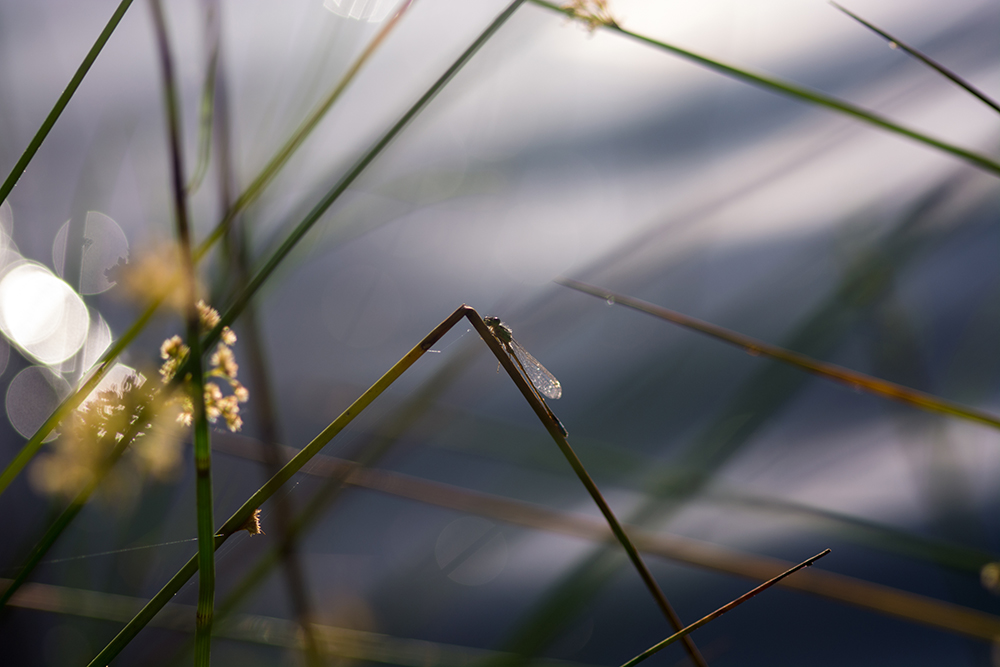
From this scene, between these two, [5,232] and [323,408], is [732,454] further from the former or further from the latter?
[5,232]

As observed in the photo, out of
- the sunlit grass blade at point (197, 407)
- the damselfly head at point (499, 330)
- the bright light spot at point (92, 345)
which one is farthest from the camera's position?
the bright light spot at point (92, 345)

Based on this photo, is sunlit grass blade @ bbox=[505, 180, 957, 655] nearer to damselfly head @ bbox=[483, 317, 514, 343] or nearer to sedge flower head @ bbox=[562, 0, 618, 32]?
damselfly head @ bbox=[483, 317, 514, 343]

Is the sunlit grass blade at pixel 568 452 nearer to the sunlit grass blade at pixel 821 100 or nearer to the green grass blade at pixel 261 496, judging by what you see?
the green grass blade at pixel 261 496

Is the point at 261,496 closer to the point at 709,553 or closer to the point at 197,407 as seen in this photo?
the point at 197,407

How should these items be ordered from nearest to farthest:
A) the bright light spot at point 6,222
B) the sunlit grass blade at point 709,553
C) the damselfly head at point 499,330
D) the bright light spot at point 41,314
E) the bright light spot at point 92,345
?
the damselfly head at point 499,330
the sunlit grass blade at point 709,553
the bright light spot at point 92,345
the bright light spot at point 41,314
the bright light spot at point 6,222

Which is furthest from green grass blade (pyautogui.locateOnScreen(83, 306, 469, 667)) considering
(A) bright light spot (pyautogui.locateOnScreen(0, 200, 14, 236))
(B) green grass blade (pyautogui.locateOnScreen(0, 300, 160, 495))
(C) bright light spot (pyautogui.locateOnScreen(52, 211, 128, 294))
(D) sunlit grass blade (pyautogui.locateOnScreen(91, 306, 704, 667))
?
(A) bright light spot (pyautogui.locateOnScreen(0, 200, 14, 236))

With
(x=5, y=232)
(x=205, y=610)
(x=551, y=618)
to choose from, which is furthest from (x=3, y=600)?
(x=5, y=232)

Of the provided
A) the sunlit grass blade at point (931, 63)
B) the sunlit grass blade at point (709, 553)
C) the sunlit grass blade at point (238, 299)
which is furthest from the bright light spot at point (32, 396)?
the sunlit grass blade at point (931, 63)
